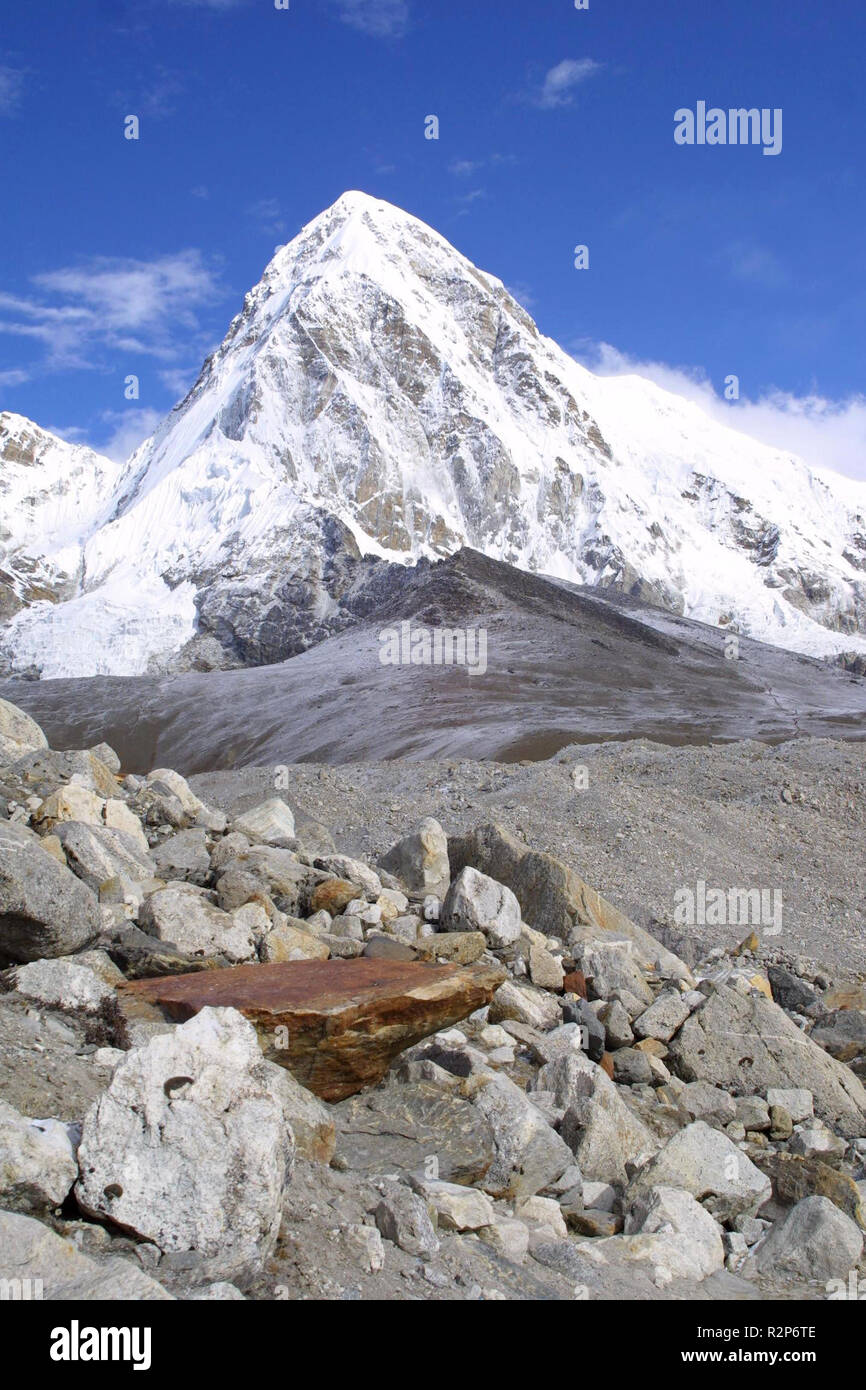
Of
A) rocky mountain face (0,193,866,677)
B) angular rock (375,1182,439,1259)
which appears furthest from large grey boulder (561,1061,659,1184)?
rocky mountain face (0,193,866,677)

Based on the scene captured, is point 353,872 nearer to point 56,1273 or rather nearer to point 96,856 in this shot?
point 96,856

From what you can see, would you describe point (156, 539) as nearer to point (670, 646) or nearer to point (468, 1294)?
point (670, 646)

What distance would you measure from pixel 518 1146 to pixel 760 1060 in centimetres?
268

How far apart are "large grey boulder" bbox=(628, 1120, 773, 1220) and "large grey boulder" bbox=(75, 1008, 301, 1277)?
231 cm

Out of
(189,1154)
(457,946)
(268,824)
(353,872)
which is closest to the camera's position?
(189,1154)

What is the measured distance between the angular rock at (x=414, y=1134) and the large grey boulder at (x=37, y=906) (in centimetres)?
167

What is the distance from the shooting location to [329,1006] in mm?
5246

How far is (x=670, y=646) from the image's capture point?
79562 millimetres

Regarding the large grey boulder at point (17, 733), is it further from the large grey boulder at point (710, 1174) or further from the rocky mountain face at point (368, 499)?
the rocky mountain face at point (368, 499)

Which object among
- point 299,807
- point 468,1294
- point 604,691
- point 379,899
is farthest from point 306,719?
point 468,1294

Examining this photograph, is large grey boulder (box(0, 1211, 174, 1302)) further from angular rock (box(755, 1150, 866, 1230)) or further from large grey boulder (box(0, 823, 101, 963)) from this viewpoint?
angular rock (box(755, 1150, 866, 1230))

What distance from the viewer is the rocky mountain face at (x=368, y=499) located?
386 ft

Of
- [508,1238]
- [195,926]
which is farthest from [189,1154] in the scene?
[195,926]
